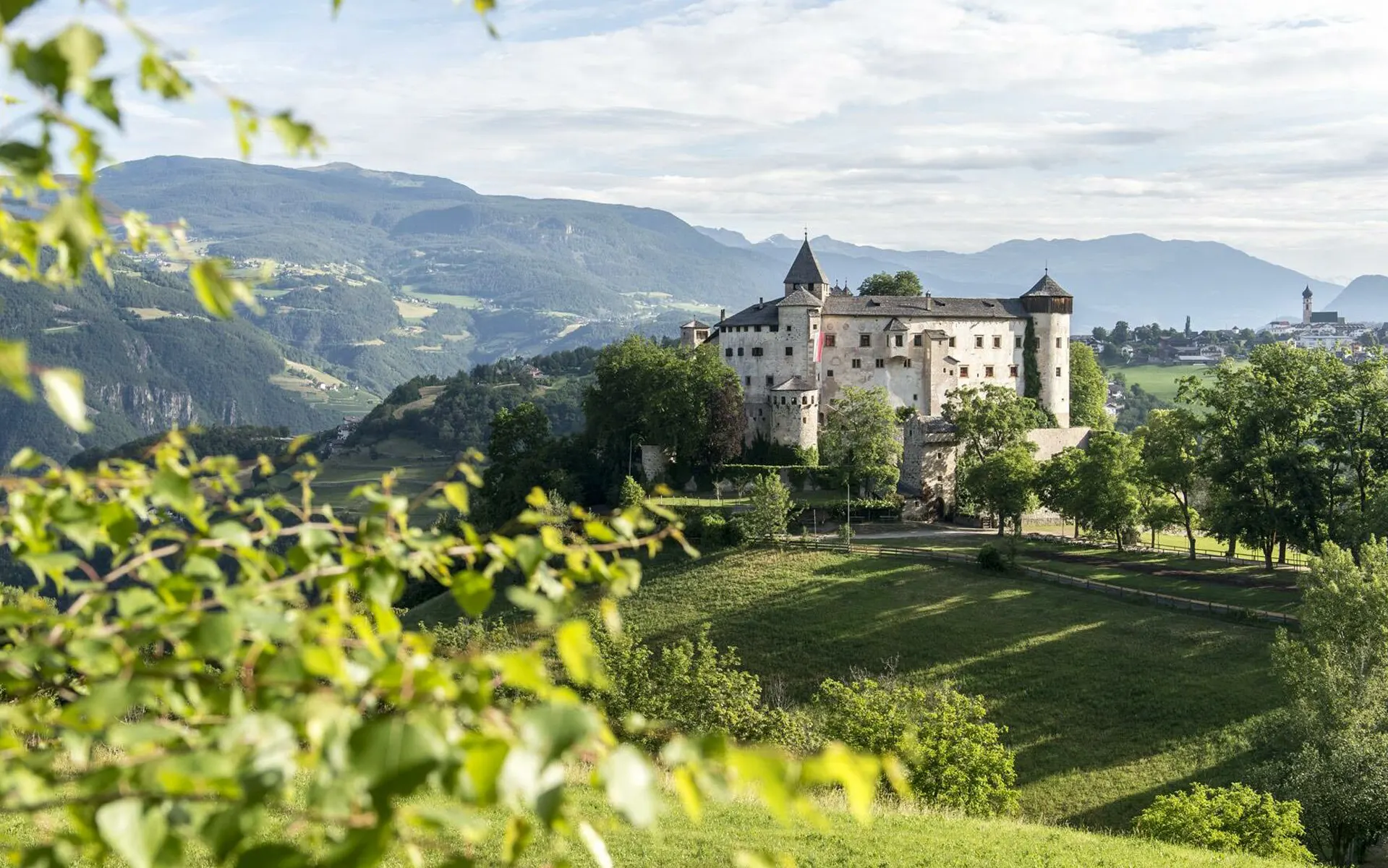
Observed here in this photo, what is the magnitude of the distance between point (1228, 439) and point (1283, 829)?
31.6 meters

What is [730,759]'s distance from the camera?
359 cm

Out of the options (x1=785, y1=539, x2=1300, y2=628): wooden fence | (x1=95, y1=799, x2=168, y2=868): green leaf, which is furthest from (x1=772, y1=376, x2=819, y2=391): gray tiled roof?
(x1=95, y1=799, x2=168, y2=868): green leaf

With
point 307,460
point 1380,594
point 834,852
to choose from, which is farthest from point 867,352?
point 307,460

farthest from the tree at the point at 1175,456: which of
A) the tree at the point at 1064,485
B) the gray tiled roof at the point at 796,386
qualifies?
the gray tiled roof at the point at 796,386

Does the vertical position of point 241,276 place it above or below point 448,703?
above

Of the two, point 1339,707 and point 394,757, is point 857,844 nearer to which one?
point 394,757

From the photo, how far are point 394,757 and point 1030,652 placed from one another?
46.1 meters

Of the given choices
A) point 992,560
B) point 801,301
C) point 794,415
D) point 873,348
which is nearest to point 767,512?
point 992,560

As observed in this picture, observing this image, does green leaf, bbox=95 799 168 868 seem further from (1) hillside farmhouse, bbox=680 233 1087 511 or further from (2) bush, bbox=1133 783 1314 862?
(1) hillside farmhouse, bbox=680 233 1087 511

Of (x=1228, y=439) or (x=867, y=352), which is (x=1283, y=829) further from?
(x=867, y=352)

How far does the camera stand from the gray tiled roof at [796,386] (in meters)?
74.3

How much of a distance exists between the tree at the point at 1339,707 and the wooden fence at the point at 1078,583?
8149mm

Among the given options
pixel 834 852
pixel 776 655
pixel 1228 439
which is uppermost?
pixel 1228 439

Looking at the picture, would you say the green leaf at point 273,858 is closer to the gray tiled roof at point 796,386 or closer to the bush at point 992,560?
the bush at point 992,560
